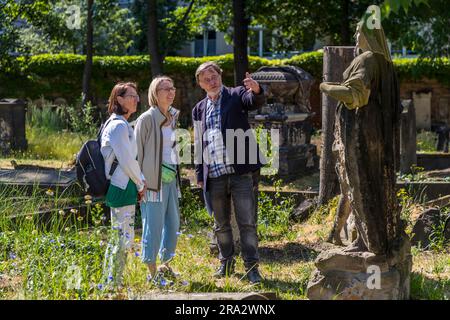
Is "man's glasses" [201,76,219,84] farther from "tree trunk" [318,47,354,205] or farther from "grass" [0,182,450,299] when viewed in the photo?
"tree trunk" [318,47,354,205]

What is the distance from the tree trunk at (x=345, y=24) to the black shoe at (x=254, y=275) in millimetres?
14585

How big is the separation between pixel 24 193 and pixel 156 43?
10.3 metres

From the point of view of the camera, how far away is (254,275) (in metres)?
7.07

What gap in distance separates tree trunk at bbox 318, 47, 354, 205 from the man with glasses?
2717 mm

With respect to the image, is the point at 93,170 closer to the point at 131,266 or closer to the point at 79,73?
the point at 131,266

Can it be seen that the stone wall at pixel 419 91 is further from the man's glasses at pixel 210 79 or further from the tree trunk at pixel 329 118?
the man's glasses at pixel 210 79

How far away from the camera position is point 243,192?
23.3 feet

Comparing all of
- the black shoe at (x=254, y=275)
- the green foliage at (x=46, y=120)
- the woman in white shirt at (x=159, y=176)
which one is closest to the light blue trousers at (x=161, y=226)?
the woman in white shirt at (x=159, y=176)

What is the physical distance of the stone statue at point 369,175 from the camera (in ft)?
19.3

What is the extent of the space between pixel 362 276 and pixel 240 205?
4.98 ft

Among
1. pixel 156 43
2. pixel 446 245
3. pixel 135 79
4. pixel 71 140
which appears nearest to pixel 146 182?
pixel 446 245

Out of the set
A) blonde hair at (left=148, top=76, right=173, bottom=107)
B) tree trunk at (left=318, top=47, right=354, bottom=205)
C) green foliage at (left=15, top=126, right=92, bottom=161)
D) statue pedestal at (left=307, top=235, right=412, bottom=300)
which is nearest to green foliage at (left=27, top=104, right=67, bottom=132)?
green foliage at (left=15, top=126, right=92, bottom=161)

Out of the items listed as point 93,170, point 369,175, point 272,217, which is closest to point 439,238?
point 272,217
